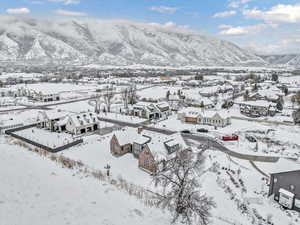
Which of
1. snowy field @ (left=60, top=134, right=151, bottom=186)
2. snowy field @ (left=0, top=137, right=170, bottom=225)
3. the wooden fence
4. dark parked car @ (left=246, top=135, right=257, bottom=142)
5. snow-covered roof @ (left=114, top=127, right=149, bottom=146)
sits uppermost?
snowy field @ (left=0, top=137, right=170, bottom=225)

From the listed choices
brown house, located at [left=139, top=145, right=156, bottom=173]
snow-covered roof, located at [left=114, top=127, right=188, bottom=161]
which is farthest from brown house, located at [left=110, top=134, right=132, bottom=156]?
brown house, located at [left=139, top=145, right=156, bottom=173]

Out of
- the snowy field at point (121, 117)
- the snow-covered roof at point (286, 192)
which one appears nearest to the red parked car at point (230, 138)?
the snow-covered roof at point (286, 192)

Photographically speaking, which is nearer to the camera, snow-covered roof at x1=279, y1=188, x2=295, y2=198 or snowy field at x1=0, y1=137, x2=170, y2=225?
snowy field at x1=0, y1=137, x2=170, y2=225

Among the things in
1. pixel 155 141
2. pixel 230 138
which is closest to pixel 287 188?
pixel 155 141

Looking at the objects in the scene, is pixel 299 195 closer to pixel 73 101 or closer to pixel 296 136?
pixel 296 136

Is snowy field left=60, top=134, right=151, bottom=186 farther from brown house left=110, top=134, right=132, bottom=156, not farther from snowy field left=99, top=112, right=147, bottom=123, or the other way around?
snowy field left=99, top=112, right=147, bottom=123

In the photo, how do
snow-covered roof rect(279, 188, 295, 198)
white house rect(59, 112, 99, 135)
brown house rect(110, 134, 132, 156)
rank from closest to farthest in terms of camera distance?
snow-covered roof rect(279, 188, 295, 198), brown house rect(110, 134, 132, 156), white house rect(59, 112, 99, 135)

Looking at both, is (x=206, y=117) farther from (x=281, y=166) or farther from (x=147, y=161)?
(x=147, y=161)
